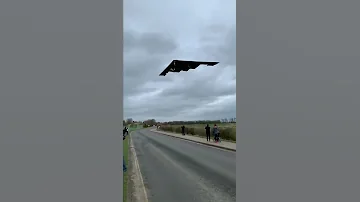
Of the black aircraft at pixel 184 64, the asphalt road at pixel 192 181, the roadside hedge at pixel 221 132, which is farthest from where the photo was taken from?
the roadside hedge at pixel 221 132

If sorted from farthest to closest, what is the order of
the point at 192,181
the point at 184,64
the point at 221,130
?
the point at 221,130, the point at 192,181, the point at 184,64

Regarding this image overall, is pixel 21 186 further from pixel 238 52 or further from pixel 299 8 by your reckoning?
pixel 299 8

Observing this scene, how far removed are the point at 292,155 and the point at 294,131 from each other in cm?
14

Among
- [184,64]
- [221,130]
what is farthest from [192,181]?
[221,130]

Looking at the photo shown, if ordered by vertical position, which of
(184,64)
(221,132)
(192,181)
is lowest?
(192,181)

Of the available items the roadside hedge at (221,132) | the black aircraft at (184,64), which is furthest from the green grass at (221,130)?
the black aircraft at (184,64)

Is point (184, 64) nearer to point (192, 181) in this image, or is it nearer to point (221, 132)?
point (192, 181)

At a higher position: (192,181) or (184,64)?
(184,64)

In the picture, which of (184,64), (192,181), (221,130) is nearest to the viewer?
(184,64)

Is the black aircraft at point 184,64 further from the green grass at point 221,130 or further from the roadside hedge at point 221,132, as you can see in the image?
the roadside hedge at point 221,132

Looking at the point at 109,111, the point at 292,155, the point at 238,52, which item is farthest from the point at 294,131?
the point at 109,111

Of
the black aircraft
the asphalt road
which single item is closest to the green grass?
the asphalt road

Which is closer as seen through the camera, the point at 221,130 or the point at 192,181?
the point at 192,181

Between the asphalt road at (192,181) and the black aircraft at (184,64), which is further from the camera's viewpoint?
the asphalt road at (192,181)
